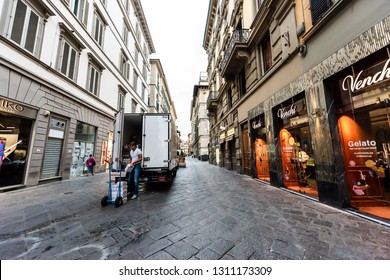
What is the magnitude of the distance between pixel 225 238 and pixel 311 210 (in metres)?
2.76

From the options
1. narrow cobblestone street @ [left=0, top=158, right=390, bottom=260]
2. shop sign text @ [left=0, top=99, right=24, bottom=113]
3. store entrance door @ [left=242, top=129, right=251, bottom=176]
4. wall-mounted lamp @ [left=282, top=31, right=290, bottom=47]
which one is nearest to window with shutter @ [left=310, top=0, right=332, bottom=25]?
wall-mounted lamp @ [left=282, top=31, right=290, bottom=47]

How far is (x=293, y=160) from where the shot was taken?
21.5ft

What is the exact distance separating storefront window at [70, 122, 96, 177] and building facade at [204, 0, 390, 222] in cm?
1121

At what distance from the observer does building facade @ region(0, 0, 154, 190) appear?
20.7ft

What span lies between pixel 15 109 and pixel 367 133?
463 inches

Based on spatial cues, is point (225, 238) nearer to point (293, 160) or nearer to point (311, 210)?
point (311, 210)

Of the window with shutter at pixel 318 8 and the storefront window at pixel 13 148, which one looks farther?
the storefront window at pixel 13 148

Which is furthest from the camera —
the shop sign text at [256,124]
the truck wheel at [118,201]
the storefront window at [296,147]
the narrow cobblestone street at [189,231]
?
the shop sign text at [256,124]

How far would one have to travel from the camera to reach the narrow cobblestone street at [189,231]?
7.55 feet

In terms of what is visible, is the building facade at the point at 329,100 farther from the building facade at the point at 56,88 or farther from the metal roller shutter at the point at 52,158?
the metal roller shutter at the point at 52,158

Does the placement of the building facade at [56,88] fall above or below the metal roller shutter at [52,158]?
above

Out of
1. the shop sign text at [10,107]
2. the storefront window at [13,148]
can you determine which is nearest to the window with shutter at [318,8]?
the shop sign text at [10,107]

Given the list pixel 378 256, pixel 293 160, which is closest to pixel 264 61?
pixel 293 160

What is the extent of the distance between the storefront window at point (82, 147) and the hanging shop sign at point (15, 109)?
10.6 feet
